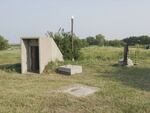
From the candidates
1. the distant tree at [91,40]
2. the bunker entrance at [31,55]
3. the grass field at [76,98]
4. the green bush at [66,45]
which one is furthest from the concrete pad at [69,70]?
the distant tree at [91,40]

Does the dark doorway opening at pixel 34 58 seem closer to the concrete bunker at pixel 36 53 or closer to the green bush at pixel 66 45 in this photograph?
the concrete bunker at pixel 36 53

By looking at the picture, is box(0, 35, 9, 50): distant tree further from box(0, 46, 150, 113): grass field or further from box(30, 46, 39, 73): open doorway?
box(0, 46, 150, 113): grass field

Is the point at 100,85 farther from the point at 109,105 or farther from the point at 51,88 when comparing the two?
the point at 109,105

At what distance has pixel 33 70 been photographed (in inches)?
489

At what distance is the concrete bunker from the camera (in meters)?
11.7

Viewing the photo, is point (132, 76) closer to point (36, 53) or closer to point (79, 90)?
Result: point (79, 90)

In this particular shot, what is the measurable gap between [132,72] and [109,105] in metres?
5.43

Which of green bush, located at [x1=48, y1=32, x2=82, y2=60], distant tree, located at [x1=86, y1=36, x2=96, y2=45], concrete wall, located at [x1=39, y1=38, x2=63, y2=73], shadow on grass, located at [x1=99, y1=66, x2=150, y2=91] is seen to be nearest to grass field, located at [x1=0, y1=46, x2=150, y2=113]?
shadow on grass, located at [x1=99, y1=66, x2=150, y2=91]

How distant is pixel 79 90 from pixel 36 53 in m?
5.12

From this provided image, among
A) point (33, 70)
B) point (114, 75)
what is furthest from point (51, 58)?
point (114, 75)

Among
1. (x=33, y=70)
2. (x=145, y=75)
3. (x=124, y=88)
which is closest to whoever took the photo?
(x=124, y=88)

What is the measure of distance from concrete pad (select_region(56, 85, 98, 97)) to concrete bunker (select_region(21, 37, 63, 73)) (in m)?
3.59

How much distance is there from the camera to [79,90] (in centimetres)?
788

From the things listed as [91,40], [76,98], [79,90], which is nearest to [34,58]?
[79,90]
